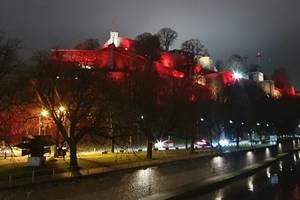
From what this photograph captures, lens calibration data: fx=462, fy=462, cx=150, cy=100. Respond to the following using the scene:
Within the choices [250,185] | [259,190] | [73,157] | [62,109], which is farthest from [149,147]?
[259,190]

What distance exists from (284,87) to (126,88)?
14717cm

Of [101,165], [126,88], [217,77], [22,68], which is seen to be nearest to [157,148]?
[126,88]

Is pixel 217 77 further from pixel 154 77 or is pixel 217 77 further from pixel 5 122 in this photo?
pixel 5 122

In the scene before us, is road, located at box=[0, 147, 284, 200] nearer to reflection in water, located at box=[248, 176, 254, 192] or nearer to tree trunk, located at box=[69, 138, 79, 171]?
reflection in water, located at box=[248, 176, 254, 192]

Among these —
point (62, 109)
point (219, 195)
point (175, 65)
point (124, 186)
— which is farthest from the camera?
point (175, 65)

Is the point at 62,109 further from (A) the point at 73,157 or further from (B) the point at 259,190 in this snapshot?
(B) the point at 259,190

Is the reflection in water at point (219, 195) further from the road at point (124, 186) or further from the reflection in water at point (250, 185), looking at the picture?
the road at point (124, 186)

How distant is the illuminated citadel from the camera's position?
94275mm

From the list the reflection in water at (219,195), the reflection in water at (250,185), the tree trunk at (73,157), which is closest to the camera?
the reflection in water at (219,195)

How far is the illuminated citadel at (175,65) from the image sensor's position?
94275 millimetres

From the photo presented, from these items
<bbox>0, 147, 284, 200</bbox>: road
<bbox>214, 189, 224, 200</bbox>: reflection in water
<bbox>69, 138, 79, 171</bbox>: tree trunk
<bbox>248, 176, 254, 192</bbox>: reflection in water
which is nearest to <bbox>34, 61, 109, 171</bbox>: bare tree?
<bbox>69, 138, 79, 171</bbox>: tree trunk

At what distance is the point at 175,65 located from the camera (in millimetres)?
144500

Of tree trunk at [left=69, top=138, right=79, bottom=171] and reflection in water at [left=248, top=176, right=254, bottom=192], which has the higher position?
tree trunk at [left=69, top=138, right=79, bottom=171]

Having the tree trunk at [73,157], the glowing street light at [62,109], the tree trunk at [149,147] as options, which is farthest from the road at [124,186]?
the tree trunk at [149,147]
